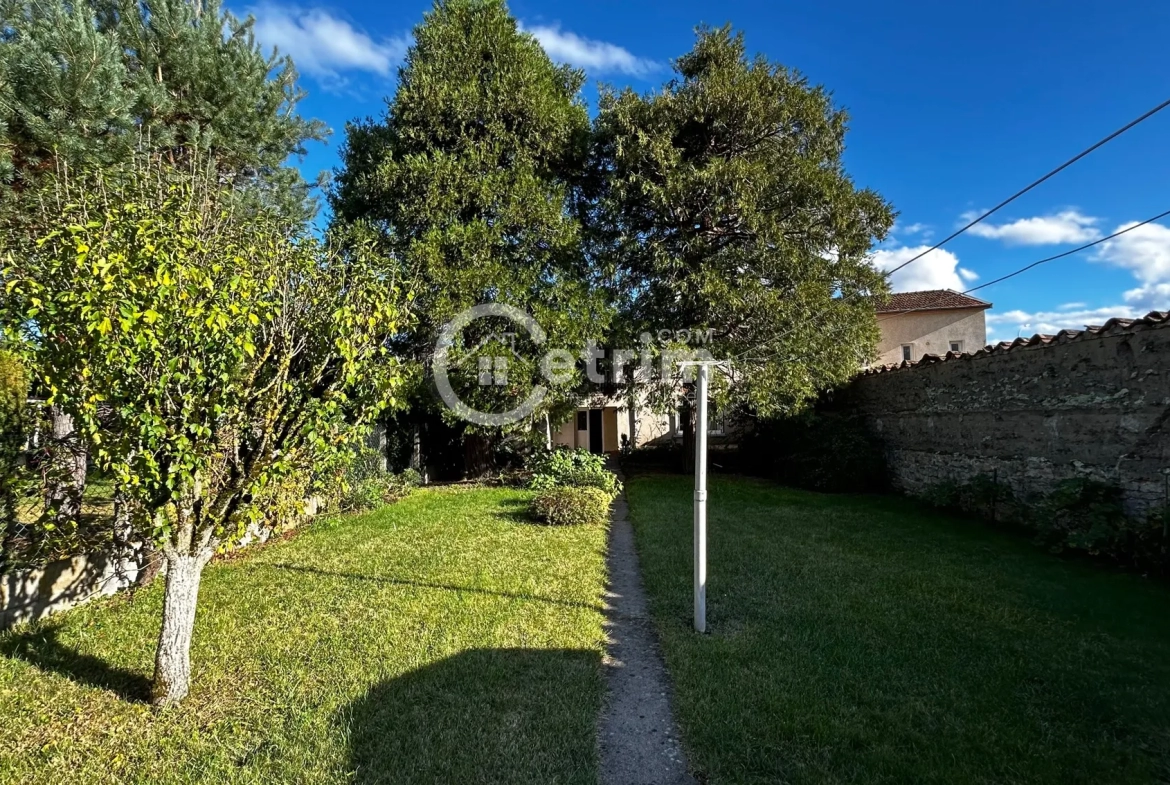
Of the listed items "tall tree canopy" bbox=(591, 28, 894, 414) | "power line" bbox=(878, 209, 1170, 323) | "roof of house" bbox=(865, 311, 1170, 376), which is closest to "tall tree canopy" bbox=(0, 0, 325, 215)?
"tall tree canopy" bbox=(591, 28, 894, 414)

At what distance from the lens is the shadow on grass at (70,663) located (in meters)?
3.89

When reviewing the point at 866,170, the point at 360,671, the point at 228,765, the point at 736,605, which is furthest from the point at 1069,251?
the point at 228,765

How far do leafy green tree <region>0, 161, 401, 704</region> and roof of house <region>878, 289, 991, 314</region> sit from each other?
80.3ft

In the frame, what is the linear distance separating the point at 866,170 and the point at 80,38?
16.2 metres

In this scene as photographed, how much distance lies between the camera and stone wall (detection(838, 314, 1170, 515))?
282 inches

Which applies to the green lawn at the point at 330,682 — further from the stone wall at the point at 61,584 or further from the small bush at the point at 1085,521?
the small bush at the point at 1085,521

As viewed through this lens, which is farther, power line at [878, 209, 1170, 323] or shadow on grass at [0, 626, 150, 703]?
power line at [878, 209, 1170, 323]

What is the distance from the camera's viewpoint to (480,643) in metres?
4.60

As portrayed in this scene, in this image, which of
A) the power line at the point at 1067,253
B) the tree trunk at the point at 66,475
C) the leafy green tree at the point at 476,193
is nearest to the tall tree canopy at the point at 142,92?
the tree trunk at the point at 66,475

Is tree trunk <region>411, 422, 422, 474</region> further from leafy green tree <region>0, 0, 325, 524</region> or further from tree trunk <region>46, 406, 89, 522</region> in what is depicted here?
tree trunk <region>46, 406, 89, 522</region>

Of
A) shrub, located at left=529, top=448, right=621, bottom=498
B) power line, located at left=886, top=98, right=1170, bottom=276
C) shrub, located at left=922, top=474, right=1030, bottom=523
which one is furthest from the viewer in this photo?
shrub, located at left=529, top=448, right=621, bottom=498

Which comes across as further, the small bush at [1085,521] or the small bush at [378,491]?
the small bush at [378,491]

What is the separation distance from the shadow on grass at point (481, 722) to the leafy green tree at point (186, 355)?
1.57m

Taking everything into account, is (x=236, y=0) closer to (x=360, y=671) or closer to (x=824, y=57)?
(x=360, y=671)
